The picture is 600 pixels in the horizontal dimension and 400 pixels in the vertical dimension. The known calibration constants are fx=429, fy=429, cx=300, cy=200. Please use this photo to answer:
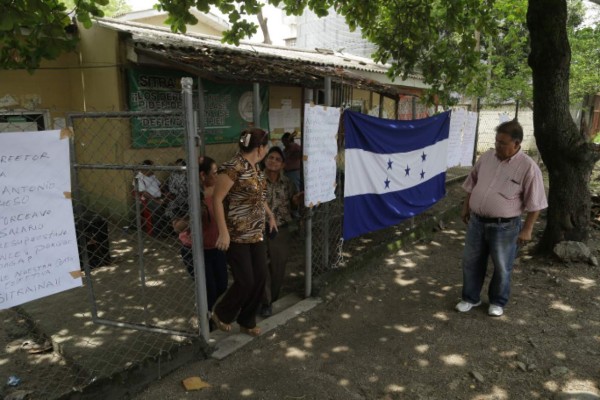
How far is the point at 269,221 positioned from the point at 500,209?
2.09m

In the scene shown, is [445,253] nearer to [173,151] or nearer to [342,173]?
[342,173]

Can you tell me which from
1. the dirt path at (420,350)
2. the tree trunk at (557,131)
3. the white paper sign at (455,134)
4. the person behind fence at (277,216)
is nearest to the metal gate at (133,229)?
the dirt path at (420,350)

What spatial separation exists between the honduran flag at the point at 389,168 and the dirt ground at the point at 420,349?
857mm

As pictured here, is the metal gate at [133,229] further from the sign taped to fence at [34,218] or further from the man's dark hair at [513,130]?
the man's dark hair at [513,130]

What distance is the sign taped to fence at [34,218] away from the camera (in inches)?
90.7

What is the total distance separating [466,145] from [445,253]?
2683mm

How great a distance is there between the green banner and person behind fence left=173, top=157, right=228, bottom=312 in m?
3.05

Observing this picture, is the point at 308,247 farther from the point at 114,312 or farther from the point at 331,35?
the point at 331,35

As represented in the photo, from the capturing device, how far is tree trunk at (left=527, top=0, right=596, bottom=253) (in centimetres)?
523

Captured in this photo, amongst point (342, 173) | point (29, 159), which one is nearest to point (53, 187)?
point (29, 159)

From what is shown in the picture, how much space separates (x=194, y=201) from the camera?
120 inches

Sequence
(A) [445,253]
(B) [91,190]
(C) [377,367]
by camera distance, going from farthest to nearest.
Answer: (B) [91,190], (A) [445,253], (C) [377,367]

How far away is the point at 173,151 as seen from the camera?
773cm

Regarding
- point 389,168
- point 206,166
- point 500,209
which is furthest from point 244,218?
point 389,168
